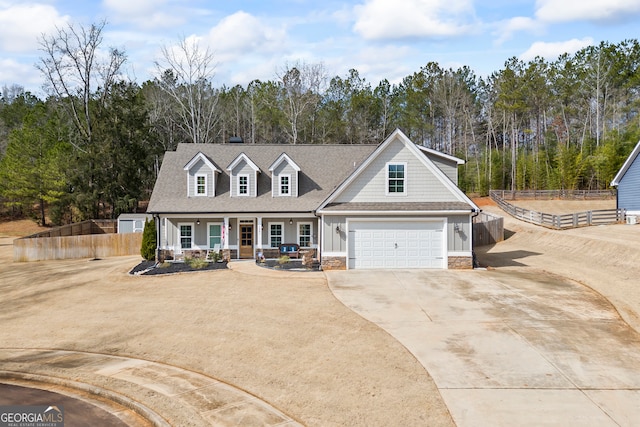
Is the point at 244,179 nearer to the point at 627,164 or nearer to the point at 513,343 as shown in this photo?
the point at 513,343

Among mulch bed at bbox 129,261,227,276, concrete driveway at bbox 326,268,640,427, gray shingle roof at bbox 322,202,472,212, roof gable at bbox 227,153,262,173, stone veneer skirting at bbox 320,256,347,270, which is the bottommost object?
concrete driveway at bbox 326,268,640,427

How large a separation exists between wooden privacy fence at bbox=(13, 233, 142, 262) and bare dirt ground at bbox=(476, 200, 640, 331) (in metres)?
21.7

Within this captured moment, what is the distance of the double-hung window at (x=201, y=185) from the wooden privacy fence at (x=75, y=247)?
686cm

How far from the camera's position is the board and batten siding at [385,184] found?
2119cm

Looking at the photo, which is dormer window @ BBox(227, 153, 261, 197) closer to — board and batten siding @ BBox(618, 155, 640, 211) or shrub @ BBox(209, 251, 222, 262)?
shrub @ BBox(209, 251, 222, 262)

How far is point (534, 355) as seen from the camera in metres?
10.1

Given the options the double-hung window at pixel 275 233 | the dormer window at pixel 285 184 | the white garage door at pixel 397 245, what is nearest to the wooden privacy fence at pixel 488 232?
the white garage door at pixel 397 245

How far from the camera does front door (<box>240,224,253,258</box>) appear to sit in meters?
24.7

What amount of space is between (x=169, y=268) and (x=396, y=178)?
11.8 meters

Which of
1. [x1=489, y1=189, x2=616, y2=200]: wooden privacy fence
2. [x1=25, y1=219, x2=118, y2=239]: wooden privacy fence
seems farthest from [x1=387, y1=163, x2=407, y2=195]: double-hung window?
[x1=489, y1=189, x2=616, y2=200]: wooden privacy fence

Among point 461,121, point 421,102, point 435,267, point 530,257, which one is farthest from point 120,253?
point 461,121

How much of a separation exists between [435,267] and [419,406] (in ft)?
44.1

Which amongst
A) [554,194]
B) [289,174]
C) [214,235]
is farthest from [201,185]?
[554,194]

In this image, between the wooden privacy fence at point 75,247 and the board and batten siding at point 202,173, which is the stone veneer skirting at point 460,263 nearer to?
the board and batten siding at point 202,173
